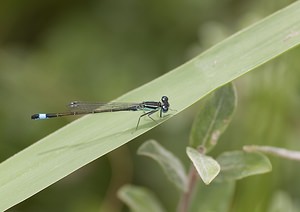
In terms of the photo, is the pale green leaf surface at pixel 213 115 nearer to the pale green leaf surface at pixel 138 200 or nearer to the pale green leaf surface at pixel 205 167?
the pale green leaf surface at pixel 205 167

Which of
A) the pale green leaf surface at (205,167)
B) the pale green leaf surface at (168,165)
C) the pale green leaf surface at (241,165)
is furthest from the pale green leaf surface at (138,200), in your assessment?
the pale green leaf surface at (205,167)

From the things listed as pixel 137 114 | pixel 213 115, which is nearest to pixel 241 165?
pixel 213 115

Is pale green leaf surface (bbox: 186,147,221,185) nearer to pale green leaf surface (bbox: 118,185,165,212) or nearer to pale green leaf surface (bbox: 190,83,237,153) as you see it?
pale green leaf surface (bbox: 190,83,237,153)

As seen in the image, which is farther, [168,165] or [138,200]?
[138,200]

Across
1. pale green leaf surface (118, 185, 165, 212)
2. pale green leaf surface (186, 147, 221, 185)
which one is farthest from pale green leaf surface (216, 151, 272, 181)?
pale green leaf surface (118, 185, 165, 212)

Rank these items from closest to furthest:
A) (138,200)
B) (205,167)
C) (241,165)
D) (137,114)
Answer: (205,167) → (241,165) → (137,114) → (138,200)

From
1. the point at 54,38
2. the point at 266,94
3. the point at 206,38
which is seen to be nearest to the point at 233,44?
the point at 266,94

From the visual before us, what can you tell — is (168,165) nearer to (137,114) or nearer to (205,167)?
(137,114)
